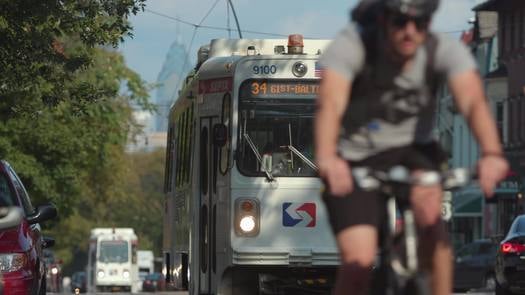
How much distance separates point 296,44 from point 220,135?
59.0 inches

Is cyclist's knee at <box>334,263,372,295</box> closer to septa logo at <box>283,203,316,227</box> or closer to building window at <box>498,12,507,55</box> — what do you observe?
septa logo at <box>283,203,316,227</box>

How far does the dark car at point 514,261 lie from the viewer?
82.7ft

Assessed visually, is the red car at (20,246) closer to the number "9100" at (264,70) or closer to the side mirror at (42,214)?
the side mirror at (42,214)

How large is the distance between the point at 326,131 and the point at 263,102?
1203cm

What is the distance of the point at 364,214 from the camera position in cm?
680

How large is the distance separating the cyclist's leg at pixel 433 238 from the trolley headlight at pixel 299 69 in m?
12.0

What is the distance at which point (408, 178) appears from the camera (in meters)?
6.68

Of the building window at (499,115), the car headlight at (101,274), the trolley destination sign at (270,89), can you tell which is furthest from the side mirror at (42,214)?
the car headlight at (101,274)

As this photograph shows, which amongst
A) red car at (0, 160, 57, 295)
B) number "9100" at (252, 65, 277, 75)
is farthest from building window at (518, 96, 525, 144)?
red car at (0, 160, 57, 295)

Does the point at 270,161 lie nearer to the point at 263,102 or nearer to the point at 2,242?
the point at 263,102

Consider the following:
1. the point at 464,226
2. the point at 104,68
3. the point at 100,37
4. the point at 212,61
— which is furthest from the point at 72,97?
the point at 464,226

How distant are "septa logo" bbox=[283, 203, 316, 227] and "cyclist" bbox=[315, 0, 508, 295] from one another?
11444 millimetres

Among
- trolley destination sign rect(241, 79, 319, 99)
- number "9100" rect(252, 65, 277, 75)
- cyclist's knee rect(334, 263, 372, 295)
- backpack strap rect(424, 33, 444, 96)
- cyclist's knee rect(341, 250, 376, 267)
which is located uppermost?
number "9100" rect(252, 65, 277, 75)

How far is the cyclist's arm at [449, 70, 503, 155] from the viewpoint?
6637mm
